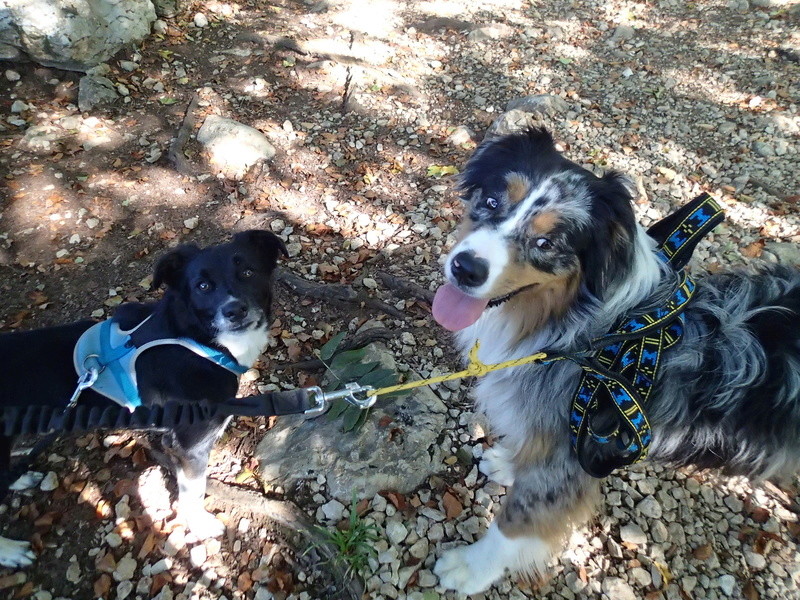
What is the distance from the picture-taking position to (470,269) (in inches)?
91.4

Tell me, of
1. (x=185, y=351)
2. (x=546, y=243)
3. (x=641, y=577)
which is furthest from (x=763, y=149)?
(x=185, y=351)

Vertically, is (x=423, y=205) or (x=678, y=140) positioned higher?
(x=678, y=140)

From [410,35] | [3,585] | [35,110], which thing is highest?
[410,35]

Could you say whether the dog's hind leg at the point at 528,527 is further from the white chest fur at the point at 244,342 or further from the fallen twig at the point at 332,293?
the fallen twig at the point at 332,293

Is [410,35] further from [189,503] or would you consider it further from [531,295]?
[189,503]

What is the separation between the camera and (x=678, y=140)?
5.91 m

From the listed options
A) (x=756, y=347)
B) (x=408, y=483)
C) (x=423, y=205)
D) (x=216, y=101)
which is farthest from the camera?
(x=216, y=101)

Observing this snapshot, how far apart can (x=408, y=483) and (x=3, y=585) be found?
7.65ft

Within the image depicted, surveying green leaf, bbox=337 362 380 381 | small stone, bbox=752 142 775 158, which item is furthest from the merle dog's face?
small stone, bbox=752 142 775 158

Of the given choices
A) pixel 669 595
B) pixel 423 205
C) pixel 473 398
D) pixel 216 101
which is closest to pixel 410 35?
pixel 216 101

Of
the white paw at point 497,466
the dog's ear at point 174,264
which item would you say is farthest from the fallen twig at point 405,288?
the dog's ear at point 174,264

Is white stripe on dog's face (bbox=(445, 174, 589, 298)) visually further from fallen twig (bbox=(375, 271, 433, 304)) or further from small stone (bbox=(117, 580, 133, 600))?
small stone (bbox=(117, 580, 133, 600))

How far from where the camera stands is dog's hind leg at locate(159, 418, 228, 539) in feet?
9.39

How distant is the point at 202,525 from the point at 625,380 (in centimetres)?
253
